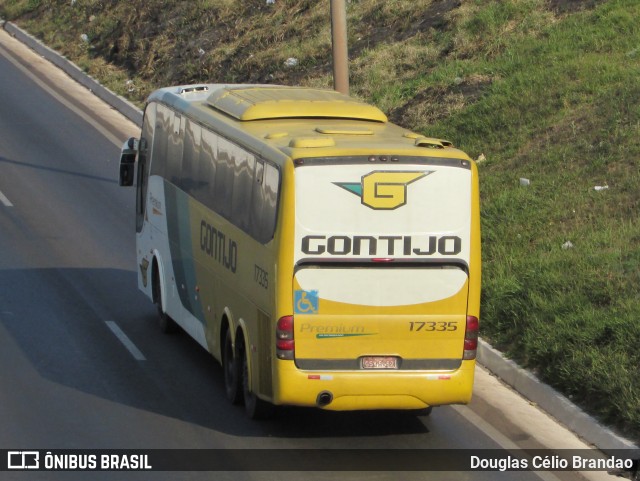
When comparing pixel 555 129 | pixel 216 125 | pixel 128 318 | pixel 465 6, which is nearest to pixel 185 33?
pixel 465 6

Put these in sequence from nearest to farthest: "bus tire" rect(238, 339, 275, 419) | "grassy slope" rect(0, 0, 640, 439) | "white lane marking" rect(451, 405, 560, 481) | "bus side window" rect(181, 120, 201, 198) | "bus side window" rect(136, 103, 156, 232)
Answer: "white lane marking" rect(451, 405, 560, 481) → "bus tire" rect(238, 339, 275, 419) → "grassy slope" rect(0, 0, 640, 439) → "bus side window" rect(181, 120, 201, 198) → "bus side window" rect(136, 103, 156, 232)

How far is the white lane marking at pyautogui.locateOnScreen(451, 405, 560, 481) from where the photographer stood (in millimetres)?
11313

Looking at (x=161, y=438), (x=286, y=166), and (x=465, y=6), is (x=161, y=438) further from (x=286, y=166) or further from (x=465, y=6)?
(x=465, y=6)

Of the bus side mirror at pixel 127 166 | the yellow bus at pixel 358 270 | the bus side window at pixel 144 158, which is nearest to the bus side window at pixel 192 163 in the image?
the bus side window at pixel 144 158

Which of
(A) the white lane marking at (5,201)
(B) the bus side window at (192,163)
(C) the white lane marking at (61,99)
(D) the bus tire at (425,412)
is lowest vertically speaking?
(C) the white lane marking at (61,99)

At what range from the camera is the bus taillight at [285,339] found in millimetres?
11539

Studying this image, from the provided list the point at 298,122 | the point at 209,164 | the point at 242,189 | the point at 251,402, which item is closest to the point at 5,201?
the point at 209,164

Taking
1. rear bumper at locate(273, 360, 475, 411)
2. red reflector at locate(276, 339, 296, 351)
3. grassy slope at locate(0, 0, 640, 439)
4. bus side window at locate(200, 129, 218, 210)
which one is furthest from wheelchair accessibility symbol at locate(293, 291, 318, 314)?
grassy slope at locate(0, 0, 640, 439)

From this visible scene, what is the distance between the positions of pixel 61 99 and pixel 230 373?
64.3 feet

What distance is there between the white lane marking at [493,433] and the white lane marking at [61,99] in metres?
15.6

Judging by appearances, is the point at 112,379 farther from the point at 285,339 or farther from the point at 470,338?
the point at 470,338

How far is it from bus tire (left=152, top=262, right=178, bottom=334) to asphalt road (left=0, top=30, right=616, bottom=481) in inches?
5.2

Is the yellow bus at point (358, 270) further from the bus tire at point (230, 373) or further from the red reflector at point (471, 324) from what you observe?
the bus tire at point (230, 373)

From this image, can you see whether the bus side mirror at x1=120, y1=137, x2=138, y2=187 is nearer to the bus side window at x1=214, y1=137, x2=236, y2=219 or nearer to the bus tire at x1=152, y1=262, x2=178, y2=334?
the bus tire at x1=152, y1=262, x2=178, y2=334
